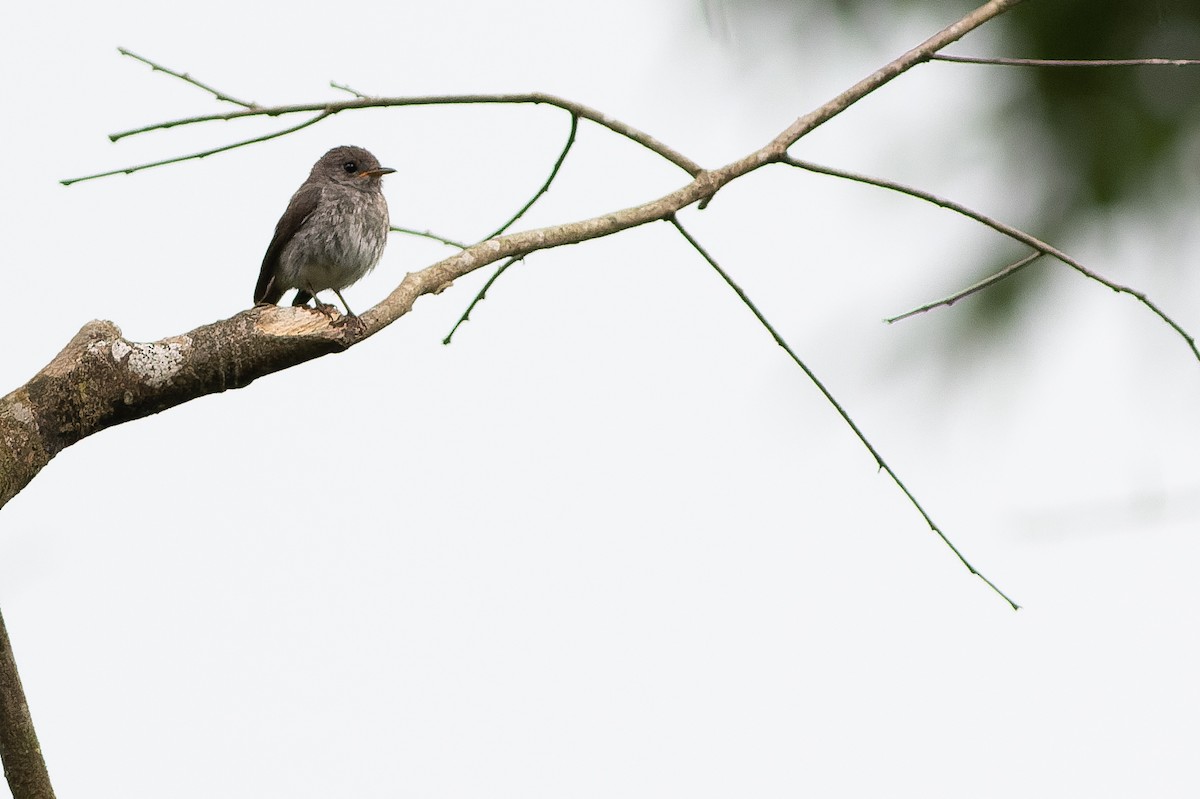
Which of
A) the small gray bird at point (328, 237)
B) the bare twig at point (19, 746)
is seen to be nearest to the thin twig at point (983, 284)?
the bare twig at point (19, 746)

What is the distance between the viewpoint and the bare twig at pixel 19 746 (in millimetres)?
2871

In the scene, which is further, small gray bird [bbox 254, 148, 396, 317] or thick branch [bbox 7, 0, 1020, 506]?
small gray bird [bbox 254, 148, 396, 317]

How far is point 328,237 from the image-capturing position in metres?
6.23

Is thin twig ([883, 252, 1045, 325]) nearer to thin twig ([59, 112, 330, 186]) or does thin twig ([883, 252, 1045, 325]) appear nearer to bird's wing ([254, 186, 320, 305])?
thin twig ([59, 112, 330, 186])

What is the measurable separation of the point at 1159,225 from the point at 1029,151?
397 millimetres

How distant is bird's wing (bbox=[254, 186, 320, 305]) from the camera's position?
630cm

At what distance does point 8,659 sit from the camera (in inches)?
112

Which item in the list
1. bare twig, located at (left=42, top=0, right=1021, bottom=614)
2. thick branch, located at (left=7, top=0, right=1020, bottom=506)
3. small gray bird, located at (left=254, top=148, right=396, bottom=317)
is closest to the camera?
thick branch, located at (left=7, top=0, right=1020, bottom=506)

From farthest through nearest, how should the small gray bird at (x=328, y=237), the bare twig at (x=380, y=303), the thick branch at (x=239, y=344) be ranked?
the small gray bird at (x=328, y=237), the bare twig at (x=380, y=303), the thick branch at (x=239, y=344)

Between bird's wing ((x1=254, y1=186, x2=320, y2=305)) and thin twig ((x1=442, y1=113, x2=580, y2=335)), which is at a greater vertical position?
bird's wing ((x1=254, y1=186, x2=320, y2=305))

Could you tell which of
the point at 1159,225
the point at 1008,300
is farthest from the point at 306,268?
the point at 1159,225

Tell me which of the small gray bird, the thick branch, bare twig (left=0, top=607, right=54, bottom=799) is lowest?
bare twig (left=0, top=607, right=54, bottom=799)

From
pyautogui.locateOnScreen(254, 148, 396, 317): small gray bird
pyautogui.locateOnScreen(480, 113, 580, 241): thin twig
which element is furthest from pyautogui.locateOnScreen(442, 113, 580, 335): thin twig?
pyautogui.locateOnScreen(254, 148, 396, 317): small gray bird

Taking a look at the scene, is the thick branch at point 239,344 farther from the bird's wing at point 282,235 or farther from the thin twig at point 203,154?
the bird's wing at point 282,235
